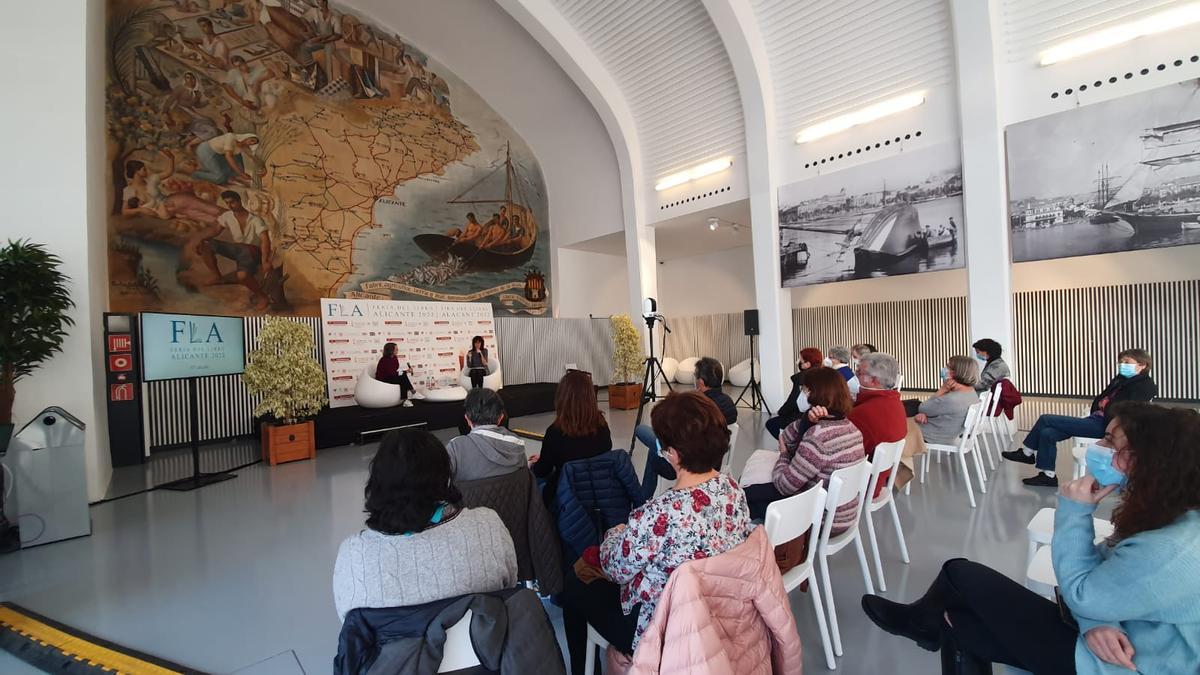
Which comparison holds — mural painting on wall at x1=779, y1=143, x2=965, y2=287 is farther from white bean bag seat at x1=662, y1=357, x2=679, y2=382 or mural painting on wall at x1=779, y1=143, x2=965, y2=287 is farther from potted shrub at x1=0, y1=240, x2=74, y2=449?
potted shrub at x1=0, y1=240, x2=74, y2=449

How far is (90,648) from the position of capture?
230 centimetres

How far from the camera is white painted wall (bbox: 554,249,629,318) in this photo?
12156mm

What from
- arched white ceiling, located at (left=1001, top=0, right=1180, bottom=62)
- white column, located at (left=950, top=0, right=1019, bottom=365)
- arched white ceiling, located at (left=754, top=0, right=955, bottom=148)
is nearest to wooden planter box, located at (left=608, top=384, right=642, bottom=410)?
arched white ceiling, located at (left=754, top=0, right=955, bottom=148)

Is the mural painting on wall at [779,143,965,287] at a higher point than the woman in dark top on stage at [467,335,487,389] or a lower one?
higher

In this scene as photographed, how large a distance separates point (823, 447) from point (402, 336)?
7.66 metres

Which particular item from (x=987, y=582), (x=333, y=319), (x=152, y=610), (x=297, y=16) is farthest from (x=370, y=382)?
(x=987, y=582)

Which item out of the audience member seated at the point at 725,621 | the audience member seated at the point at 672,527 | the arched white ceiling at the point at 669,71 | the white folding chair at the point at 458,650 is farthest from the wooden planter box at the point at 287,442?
the arched white ceiling at the point at 669,71

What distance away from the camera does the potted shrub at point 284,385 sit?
582 centimetres

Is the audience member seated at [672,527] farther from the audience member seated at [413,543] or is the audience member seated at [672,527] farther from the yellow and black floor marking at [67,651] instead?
the yellow and black floor marking at [67,651]

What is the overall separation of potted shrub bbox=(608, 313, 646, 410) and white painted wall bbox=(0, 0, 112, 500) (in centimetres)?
686

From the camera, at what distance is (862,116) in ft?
23.7

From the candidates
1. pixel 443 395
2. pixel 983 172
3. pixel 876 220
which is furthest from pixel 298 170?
pixel 983 172

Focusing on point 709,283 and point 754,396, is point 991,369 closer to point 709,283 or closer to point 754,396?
point 754,396

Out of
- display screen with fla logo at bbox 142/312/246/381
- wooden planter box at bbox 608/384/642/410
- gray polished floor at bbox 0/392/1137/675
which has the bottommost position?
gray polished floor at bbox 0/392/1137/675
